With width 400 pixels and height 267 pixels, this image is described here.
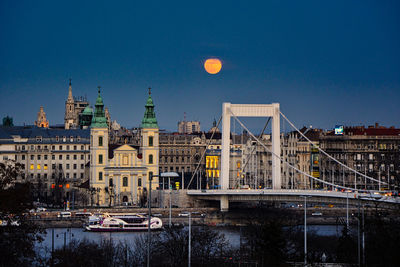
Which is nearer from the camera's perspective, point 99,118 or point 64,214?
point 64,214

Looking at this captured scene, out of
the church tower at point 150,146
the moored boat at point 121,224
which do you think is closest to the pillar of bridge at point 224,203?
the moored boat at point 121,224

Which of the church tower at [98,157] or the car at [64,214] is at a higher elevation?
the church tower at [98,157]

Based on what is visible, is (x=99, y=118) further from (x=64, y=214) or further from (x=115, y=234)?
(x=115, y=234)

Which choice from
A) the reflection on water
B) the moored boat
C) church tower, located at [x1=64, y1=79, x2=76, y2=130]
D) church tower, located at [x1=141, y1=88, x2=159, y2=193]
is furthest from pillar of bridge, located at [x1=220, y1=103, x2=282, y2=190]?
church tower, located at [x1=64, y1=79, x2=76, y2=130]

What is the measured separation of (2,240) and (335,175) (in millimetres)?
82393

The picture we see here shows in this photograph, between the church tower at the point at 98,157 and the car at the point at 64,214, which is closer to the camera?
the car at the point at 64,214

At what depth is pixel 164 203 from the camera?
4136 inches

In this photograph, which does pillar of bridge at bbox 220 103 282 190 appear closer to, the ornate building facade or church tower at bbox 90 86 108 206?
the ornate building facade

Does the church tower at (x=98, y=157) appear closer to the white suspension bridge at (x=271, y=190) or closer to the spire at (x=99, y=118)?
the spire at (x=99, y=118)

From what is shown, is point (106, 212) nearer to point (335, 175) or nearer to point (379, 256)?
point (335, 175)

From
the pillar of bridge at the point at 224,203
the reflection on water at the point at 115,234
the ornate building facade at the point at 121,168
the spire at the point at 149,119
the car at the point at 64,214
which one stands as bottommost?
the reflection on water at the point at 115,234

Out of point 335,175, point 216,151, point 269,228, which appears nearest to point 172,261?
point 269,228

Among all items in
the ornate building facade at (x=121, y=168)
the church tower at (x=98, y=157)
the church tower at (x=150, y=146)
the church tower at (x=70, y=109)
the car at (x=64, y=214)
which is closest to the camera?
the car at (x=64, y=214)

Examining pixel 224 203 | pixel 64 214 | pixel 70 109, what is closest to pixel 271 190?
pixel 224 203
